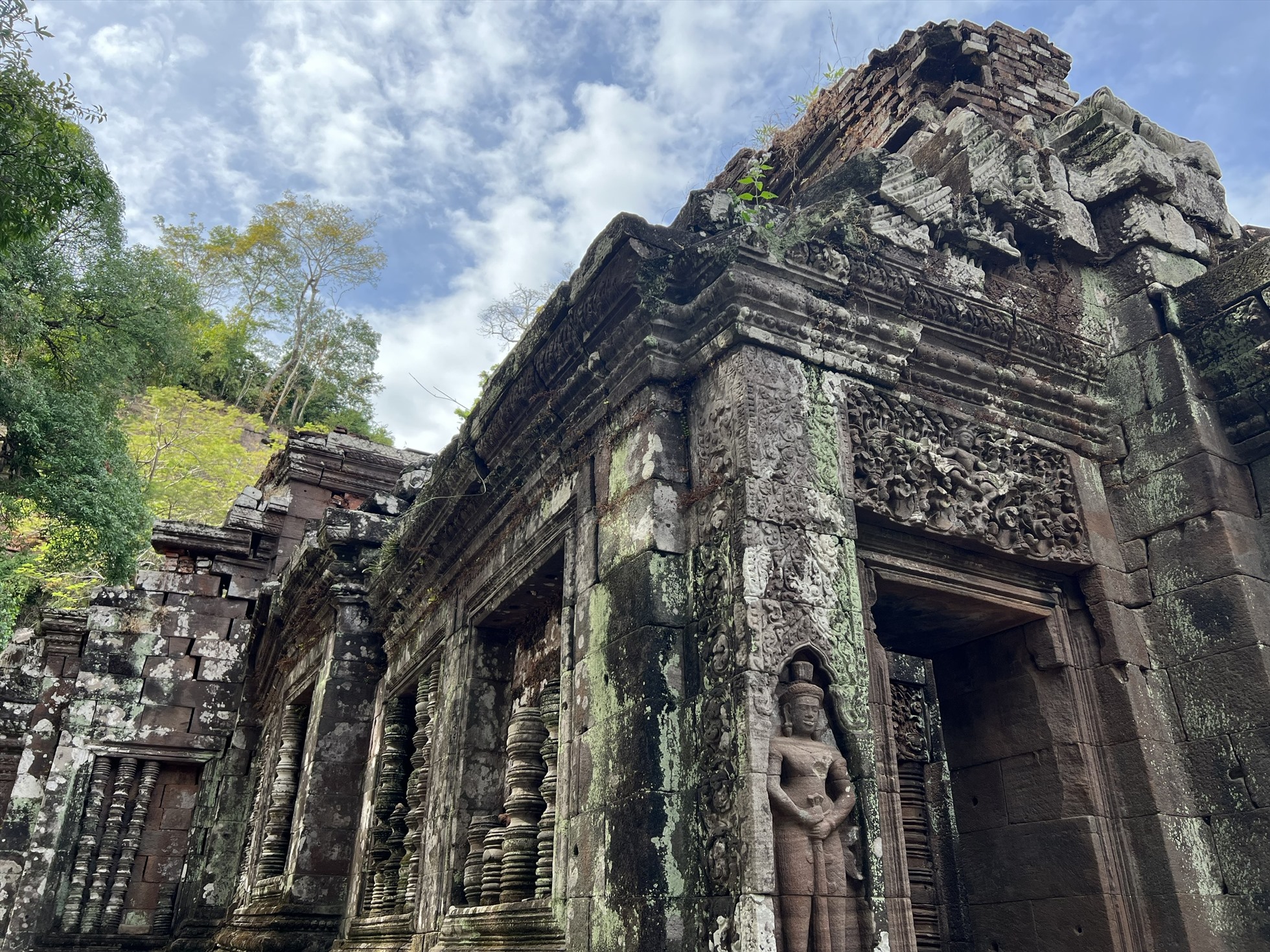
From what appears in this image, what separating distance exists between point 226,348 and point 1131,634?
125 feet

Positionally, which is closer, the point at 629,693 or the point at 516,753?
the point at 629,693

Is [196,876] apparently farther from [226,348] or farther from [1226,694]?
[226,348]

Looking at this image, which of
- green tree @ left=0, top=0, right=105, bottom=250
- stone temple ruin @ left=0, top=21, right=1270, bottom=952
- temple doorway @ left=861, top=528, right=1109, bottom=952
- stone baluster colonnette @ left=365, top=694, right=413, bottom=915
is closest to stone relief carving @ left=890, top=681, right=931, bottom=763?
stone temple ruin @ left=0, top=21, right=1270, bottom=952

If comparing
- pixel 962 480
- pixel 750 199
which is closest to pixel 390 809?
pixel 962 480

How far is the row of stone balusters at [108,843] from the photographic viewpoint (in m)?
9.87

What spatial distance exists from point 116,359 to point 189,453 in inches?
610

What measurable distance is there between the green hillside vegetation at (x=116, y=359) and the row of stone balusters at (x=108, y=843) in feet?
13.9

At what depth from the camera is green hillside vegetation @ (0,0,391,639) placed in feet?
28.2

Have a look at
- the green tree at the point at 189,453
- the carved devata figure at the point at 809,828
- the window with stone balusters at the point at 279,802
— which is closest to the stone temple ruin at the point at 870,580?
the carved devata figure at the point at 809,828

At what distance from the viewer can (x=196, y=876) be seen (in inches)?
401

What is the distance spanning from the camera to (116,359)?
52.1 ft

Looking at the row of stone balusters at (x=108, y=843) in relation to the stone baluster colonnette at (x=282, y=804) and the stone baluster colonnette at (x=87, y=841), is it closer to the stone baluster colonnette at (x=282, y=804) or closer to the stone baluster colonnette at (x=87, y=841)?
the stone baluster colonnette at (x=87, y=841)

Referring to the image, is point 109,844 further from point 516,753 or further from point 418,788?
point 516,753

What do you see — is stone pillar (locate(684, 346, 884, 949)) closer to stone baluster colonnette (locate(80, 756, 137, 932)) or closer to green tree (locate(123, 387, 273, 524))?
stone baluster colonnette (locate(80, 756, 137, 932))
